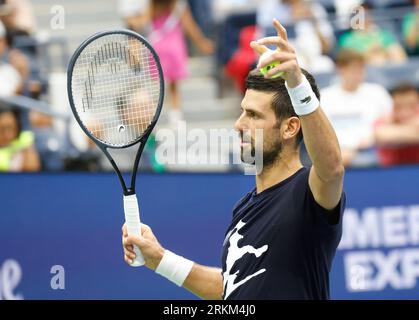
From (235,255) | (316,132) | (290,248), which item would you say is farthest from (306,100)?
(235,255)

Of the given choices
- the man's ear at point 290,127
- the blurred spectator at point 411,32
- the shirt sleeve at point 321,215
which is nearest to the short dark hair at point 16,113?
the blurred spectator at point 411,32

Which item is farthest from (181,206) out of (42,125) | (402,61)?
(402,61)

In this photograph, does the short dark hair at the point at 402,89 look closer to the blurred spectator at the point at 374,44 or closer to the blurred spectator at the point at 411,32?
the blurred spectator at the point at 374,44

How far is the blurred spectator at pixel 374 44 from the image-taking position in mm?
7098

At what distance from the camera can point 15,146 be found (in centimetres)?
667

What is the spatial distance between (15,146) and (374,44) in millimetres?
2783

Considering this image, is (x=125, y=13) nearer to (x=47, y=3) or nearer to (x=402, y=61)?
(x=47, y=3)

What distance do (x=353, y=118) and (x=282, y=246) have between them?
343 centimetres

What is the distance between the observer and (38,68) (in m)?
7.02

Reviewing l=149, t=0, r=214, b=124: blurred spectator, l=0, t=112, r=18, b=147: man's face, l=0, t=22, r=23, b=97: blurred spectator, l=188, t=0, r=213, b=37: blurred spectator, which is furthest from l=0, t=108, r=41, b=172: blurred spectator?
l=188, t=0, r=213, b=37: blurred spectator

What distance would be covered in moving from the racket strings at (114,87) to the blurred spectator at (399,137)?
2.51 metres

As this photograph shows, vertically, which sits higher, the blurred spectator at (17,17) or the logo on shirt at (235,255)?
the blurred spectator at (17,17)

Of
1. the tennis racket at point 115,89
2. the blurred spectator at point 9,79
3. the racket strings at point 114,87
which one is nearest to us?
the tennis racket at point 115,89

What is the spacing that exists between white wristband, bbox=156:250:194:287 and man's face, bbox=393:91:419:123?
10.6ft
